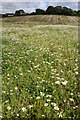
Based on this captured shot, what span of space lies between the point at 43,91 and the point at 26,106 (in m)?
0.93

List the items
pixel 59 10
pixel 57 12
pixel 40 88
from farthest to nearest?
pixel 59 10
pixel 57 12
pixel 40 88

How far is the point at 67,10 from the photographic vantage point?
3401 inches

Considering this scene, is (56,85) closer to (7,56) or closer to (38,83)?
(38,83)

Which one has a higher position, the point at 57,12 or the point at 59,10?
the point at 59,10

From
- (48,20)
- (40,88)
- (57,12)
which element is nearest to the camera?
(40,88)

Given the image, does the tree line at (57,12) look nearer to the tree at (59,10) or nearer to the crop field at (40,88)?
the tree at (59,10)

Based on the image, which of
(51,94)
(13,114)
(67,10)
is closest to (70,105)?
(51,94)

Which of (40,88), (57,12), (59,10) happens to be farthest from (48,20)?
(40,88)

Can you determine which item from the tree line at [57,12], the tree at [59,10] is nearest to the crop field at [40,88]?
the tree line at [57,12]

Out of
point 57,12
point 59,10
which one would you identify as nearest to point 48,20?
point 57,12

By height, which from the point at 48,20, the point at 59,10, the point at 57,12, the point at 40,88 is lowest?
the point at 40,88

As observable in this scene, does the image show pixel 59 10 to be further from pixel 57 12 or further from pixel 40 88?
pixel 40 88

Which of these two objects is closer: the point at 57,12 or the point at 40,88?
the point at 40,88

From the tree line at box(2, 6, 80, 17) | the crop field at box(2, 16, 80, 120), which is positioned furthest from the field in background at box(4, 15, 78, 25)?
the crop field at box(2, 16, 80, 120)
